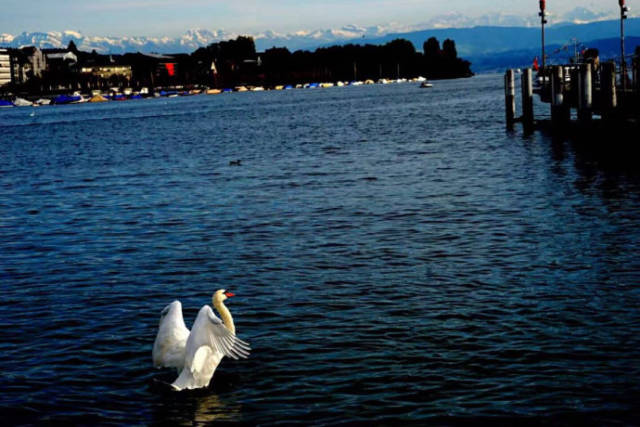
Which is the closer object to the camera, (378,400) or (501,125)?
(378,400)

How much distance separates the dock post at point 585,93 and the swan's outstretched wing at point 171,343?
96.6ft

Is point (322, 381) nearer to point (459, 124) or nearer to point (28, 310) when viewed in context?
point (28, 310)

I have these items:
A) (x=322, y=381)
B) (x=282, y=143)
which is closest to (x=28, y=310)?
Result: (x=322, y=381)

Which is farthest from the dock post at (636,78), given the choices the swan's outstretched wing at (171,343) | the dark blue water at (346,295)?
the swan's outstretched wing at (171,343)

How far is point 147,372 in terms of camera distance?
12445 millimetres

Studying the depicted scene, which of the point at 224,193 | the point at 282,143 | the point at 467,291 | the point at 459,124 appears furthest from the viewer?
the point at 459,124

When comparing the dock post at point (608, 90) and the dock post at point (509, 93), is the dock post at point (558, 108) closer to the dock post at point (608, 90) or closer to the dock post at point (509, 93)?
the dock post at point (509, 93)

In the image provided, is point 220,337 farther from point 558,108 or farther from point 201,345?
point 558,108

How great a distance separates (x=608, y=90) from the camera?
A: 3484cm

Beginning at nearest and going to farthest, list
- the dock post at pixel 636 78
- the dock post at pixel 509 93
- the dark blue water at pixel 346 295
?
1. the dark blue water at pixel 346 295
2. the dock post at pixel 636 78
3. the dock post at pixel 509 93

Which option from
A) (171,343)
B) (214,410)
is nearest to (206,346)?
(214,410)

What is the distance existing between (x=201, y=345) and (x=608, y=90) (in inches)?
1102

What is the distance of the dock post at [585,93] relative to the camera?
37.4 metres

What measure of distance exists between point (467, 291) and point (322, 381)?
4757mm
